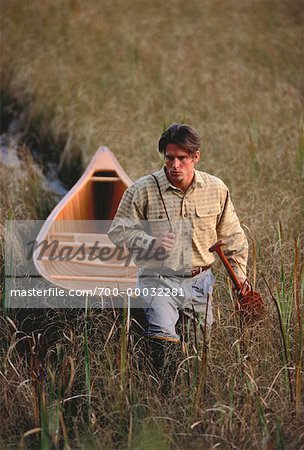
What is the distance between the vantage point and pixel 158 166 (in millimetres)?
6230

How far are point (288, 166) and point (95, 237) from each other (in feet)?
6.31

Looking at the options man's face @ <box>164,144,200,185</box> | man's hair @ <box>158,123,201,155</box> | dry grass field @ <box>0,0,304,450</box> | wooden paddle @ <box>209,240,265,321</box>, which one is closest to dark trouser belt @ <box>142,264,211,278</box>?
wooden paddle @ <box>209,240,265,321</box>

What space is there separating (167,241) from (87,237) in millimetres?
2087

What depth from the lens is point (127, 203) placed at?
11.1ft

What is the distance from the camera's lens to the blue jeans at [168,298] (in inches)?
130

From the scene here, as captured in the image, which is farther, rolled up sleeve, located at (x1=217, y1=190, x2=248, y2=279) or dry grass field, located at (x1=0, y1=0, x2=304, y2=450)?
rolled up sleeve, located at (x1=217, y1=190, x2=248, y2=279)

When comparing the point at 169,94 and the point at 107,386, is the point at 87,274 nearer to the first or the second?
the point at 107,386

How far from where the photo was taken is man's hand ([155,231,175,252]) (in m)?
3.16

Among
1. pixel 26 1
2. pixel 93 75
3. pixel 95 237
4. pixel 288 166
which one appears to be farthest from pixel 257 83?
pixel 95 237
